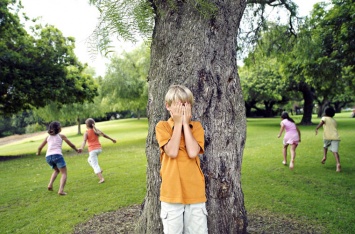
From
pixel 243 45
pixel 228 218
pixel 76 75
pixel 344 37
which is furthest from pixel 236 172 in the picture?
pixel 76 75

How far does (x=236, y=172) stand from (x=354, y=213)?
277 cm

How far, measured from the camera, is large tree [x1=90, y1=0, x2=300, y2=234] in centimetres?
330

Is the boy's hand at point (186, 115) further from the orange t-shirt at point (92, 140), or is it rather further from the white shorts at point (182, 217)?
the orange t-shirt at point (92, 140)

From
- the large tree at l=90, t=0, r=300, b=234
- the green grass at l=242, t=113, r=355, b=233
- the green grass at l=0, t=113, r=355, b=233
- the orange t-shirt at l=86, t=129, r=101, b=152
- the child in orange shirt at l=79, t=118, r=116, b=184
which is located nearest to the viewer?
the large tree at l=90, t=0, r=300, b=234

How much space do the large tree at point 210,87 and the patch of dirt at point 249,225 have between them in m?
0.91

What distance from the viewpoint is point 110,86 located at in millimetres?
24047

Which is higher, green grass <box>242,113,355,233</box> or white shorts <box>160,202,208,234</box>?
white shorts <box>160,202,208,234</box>

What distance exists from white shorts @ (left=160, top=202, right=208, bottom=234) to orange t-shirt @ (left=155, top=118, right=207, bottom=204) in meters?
0.08

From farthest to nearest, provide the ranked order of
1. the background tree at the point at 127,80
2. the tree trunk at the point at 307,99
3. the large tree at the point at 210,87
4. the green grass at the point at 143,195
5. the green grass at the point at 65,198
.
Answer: the tree trunk at the point at 307,99 < the background tree at the point at 127,80 < the green grass at the point at 65,198 < the green grass at the point at 143,195 < the large tree at the point at 210,87

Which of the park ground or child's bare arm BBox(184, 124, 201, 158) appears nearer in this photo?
child's bare arm BBox(184, 124, 201, 158)

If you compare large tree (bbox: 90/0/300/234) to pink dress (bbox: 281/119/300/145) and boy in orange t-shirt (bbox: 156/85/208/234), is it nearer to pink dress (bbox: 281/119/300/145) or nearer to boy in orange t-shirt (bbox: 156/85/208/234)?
boy in orange t-shirt (bbox: 156/85/208/234)

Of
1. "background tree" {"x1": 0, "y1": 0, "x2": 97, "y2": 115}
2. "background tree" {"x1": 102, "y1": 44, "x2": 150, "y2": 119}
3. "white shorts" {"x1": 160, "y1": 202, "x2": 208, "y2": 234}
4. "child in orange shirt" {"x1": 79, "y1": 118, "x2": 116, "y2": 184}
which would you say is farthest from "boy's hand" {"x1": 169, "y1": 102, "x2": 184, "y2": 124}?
"background tree" {"x1": 102, "y1": 44, "x2": 150, "y2": 119}

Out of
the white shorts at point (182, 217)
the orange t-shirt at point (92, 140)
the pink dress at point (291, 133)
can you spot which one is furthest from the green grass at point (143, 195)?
the white shorts at point (182, 217)

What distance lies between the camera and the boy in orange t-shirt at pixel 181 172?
8.73 ft
